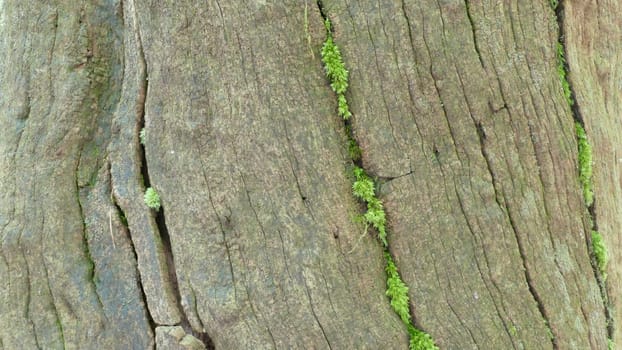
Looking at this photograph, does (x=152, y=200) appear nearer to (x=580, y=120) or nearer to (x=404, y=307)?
(x=404, y=307)

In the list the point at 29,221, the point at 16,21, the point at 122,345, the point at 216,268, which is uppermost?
the point at 16,21

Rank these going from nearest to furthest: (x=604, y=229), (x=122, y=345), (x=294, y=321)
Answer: (x=294, y=321) → (x=122, y=345) → (x=604, y=229)

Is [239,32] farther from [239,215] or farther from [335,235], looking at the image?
[335,235]

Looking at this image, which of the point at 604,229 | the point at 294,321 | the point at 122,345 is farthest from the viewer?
the point at 604,229

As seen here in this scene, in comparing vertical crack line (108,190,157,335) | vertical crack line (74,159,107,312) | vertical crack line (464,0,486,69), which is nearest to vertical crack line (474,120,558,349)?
vertical crack line (464,0,486,69)

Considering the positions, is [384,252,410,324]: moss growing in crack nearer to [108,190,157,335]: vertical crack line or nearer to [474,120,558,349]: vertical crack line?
[474,120,558,349]: vertical crack line

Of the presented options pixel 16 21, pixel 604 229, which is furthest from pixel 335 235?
pixel 16 21

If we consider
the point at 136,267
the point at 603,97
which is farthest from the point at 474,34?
the point at 136,267

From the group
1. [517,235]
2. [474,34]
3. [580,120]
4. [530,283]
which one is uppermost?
[474,34]
